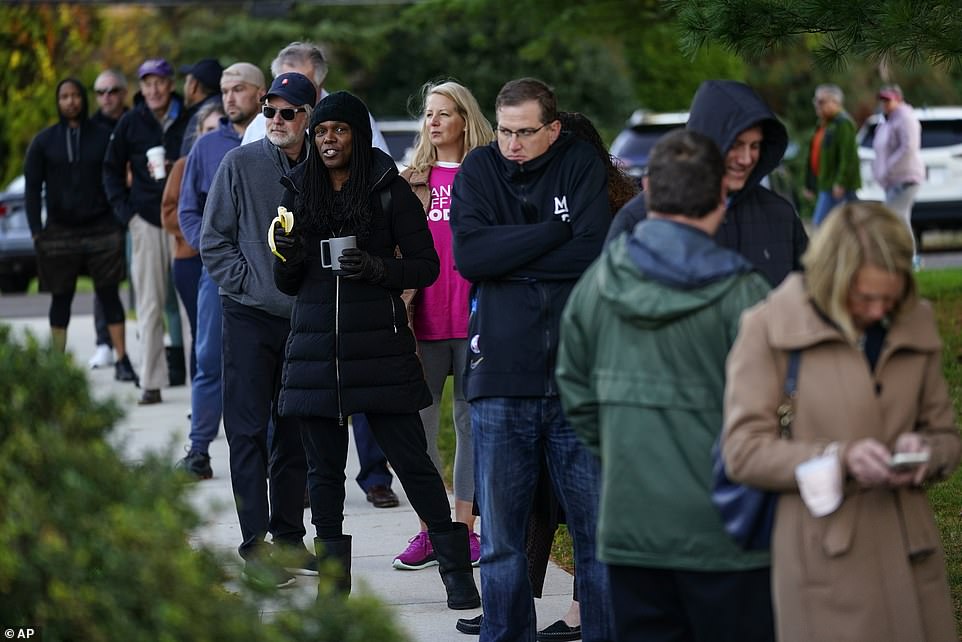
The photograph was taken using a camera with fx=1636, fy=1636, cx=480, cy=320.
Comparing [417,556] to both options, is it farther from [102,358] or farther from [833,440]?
[102,358]

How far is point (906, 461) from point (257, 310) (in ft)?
12.4

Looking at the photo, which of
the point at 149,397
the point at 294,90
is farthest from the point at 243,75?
the point at 149,397

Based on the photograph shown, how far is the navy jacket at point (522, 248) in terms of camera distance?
505cm

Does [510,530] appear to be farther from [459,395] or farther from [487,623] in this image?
[459,395]

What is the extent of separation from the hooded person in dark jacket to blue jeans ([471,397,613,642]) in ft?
2.77

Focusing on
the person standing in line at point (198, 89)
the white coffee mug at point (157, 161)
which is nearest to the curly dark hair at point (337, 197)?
the person standing in line at point (198, 89)

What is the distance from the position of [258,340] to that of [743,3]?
260 centimetres

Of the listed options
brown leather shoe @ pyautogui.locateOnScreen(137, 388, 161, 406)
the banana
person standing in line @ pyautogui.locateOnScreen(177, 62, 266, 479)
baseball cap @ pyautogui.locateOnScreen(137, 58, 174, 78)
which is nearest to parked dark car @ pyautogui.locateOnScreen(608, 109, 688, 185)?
brown leather shoe @ pyautogui.locateOnScreen(137, 388, 161, 406)

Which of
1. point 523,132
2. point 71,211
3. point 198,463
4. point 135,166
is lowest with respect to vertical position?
point 198,463

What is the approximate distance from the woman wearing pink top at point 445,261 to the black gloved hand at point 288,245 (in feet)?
3.64

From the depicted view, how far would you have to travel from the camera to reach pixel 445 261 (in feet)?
22.6

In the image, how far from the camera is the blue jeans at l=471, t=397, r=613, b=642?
5066 millimetres

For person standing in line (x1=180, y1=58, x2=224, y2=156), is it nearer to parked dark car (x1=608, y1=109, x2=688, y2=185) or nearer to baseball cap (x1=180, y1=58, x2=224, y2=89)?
baseball cap (x1=180, y1=58, x2=224, y2=89)

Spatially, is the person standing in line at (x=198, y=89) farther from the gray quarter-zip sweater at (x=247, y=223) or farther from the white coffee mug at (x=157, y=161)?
the gray quarter-zip sweater at (x=247, y=223)
